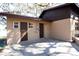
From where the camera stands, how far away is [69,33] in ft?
30.7

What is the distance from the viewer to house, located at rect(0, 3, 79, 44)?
27.6 ft

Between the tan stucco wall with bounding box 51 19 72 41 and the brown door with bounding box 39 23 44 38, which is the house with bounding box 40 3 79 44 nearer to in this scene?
the tan stucco wall with bounding box 51 19 72 41

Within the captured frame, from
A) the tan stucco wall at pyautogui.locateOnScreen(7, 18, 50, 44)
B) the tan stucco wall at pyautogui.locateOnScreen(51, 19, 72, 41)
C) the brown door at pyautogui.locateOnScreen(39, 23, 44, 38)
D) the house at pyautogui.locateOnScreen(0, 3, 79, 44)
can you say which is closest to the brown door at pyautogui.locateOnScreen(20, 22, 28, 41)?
the house at pyautogui.locateOnScreen(0, 3, 79, 44)

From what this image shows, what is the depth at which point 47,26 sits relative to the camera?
10680 millimetres

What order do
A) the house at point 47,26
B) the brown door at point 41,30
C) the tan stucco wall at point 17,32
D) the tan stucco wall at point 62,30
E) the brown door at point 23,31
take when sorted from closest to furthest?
1. the tan stucco wall at point 17,32
2. the house at point 47,26
3. the brown door at point 23,31
4. the tan stucco wall at point 62,30
5. the brown door at point 41,30

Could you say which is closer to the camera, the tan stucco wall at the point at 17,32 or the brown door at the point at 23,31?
the tan stucco wall at the point at 17,32

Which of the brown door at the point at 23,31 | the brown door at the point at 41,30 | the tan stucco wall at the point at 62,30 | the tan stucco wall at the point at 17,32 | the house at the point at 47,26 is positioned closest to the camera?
the tan stucco wall at the point at 17,32

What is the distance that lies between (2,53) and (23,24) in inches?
114

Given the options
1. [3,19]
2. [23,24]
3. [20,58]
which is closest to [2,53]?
[20,58]

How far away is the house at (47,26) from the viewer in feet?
27.6

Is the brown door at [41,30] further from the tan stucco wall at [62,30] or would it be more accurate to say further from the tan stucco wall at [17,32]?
the tan stucco wall at [62,30]

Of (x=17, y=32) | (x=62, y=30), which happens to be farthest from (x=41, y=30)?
(x=17, y=32)

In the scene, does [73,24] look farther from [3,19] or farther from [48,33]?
[3,19]

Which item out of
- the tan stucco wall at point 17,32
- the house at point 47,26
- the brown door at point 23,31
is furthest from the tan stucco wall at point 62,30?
the brown door at point 23,31
